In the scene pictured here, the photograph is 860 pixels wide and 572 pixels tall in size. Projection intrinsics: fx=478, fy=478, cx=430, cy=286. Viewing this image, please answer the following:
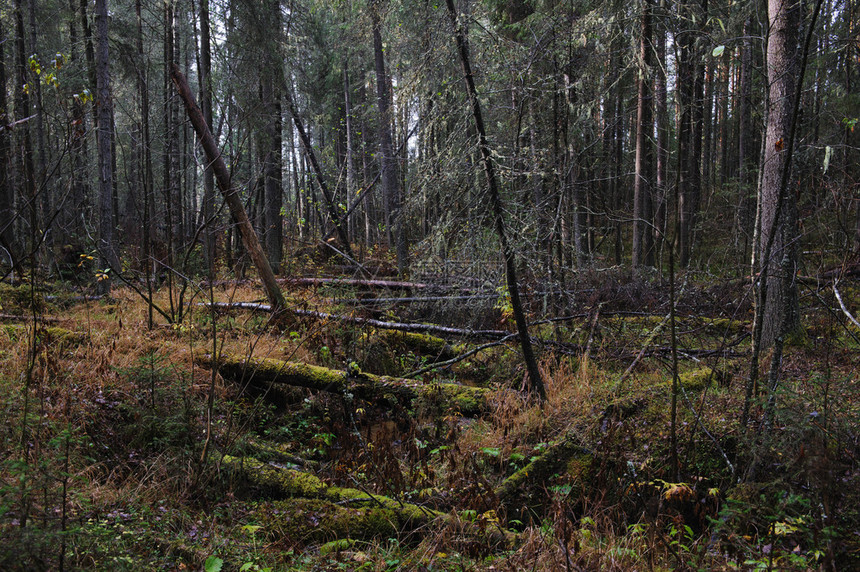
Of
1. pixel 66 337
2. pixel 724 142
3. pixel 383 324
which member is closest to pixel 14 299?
pixel 66 337

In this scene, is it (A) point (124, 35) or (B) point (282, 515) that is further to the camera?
(A) point (124, 35)

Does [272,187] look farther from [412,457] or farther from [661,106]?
[412,457]

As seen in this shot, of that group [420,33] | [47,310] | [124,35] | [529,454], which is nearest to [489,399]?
[529,454]

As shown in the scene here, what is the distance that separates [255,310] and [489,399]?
381cm

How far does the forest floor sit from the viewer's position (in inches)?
104

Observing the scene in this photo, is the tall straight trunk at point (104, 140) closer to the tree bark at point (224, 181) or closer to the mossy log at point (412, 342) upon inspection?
the tree bark at point (224, 181)

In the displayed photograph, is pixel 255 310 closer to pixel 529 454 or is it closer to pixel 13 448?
pixel 13 448

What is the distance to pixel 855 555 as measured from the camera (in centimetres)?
255

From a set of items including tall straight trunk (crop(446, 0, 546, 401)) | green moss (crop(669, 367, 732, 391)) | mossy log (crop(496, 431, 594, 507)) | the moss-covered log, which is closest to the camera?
mossy log (crop(496, 431, 594, 507))

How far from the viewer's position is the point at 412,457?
164 inches

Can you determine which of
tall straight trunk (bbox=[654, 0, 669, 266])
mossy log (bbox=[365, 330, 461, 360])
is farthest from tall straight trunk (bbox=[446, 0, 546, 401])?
mossy log (bbox=[365, 330, 461, 360])

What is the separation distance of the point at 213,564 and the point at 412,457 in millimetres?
1824

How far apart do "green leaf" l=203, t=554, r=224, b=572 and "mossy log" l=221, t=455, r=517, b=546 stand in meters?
0.46

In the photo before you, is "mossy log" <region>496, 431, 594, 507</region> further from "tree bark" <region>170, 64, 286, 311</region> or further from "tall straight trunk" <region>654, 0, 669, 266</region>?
"tree bark" <region>170, 64, 286, 311</region>
